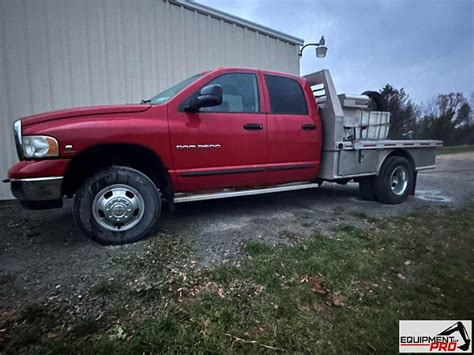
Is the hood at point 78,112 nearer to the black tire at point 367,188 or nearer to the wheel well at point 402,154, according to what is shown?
the black tire at point 367,188

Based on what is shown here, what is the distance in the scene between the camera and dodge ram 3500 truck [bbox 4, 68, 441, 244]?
2541mm

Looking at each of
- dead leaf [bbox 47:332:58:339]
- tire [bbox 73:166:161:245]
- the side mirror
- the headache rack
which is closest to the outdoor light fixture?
the headache rack

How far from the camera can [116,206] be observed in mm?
2672

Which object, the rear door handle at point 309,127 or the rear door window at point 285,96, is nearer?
the rear door window at point 285,96

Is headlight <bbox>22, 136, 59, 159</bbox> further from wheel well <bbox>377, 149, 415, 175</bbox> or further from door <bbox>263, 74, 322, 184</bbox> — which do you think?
wheel well <bbox>377, 149, 415, 175</bbox>

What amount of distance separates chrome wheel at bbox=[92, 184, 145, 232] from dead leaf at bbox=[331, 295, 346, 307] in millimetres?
1988

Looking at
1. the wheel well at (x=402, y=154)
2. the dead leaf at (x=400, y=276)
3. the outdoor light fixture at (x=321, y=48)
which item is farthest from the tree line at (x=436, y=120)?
the dead leaf at (x=400, y=276)

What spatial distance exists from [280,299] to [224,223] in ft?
5.29

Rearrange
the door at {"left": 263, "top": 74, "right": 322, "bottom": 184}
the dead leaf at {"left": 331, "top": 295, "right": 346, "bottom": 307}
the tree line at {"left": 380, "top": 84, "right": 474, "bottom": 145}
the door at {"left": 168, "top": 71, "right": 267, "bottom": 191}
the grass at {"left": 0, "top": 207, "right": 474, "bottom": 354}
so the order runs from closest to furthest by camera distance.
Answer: the grass at {"left": 0, "top": 207, "right": 474, "bottom": 354}
the dead leaf at {"left": 331, "top": 295, "right": 346, "bottom": 307}
the door at {"left": 168, "top": 71, "right": 267, "bottom": 191}
the door at {"left": 263, "top": 74, "right": 322, "bottom": 184}
the tree line at {"left": 380, "top": 84, "right": 474, "bottom": 145}

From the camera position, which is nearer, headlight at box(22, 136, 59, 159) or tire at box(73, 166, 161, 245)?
headlight at box(22, 136, 59, 159)

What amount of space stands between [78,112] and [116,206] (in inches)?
39.8

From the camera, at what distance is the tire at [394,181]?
14.4ft

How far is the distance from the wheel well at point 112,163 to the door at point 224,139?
23 centimetres

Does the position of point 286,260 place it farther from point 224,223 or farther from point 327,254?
point 224,223
